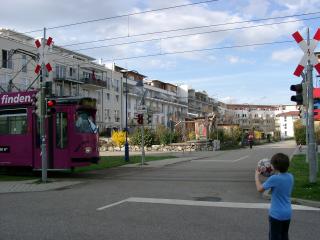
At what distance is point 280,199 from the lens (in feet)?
17.6

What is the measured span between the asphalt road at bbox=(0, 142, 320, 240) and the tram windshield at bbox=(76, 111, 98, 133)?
3238 mm

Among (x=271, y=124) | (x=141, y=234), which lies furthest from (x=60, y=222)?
(x=271, y=124)

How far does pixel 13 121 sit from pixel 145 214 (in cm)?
1118

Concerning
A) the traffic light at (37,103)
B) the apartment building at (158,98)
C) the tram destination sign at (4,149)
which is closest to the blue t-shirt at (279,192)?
the traffic light at (37,103)

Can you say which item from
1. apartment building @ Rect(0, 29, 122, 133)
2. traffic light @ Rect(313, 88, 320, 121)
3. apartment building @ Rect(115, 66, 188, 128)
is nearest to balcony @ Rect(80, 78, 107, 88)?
apartment building @ Rect(0, 29, 122, 133)

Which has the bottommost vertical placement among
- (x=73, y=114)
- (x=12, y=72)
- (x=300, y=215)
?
(x=300, y=215)

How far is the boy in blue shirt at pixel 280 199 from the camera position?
5277 millimetres

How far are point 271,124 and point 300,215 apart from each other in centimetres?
13509

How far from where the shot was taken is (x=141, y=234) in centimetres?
799

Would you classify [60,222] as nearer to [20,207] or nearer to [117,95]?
[20,207]

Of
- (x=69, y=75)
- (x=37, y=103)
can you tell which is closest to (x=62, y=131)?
(x=37, y=103)

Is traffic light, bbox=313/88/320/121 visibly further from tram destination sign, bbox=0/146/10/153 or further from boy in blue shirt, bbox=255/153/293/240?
tram destination sign, bbox=0/146/10/153

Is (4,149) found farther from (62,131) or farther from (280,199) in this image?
(280,199)

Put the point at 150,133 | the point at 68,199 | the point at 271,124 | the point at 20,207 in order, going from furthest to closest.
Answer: the point at 271,124
the point at 150,133
the point at 68,199
the point at 20,207
